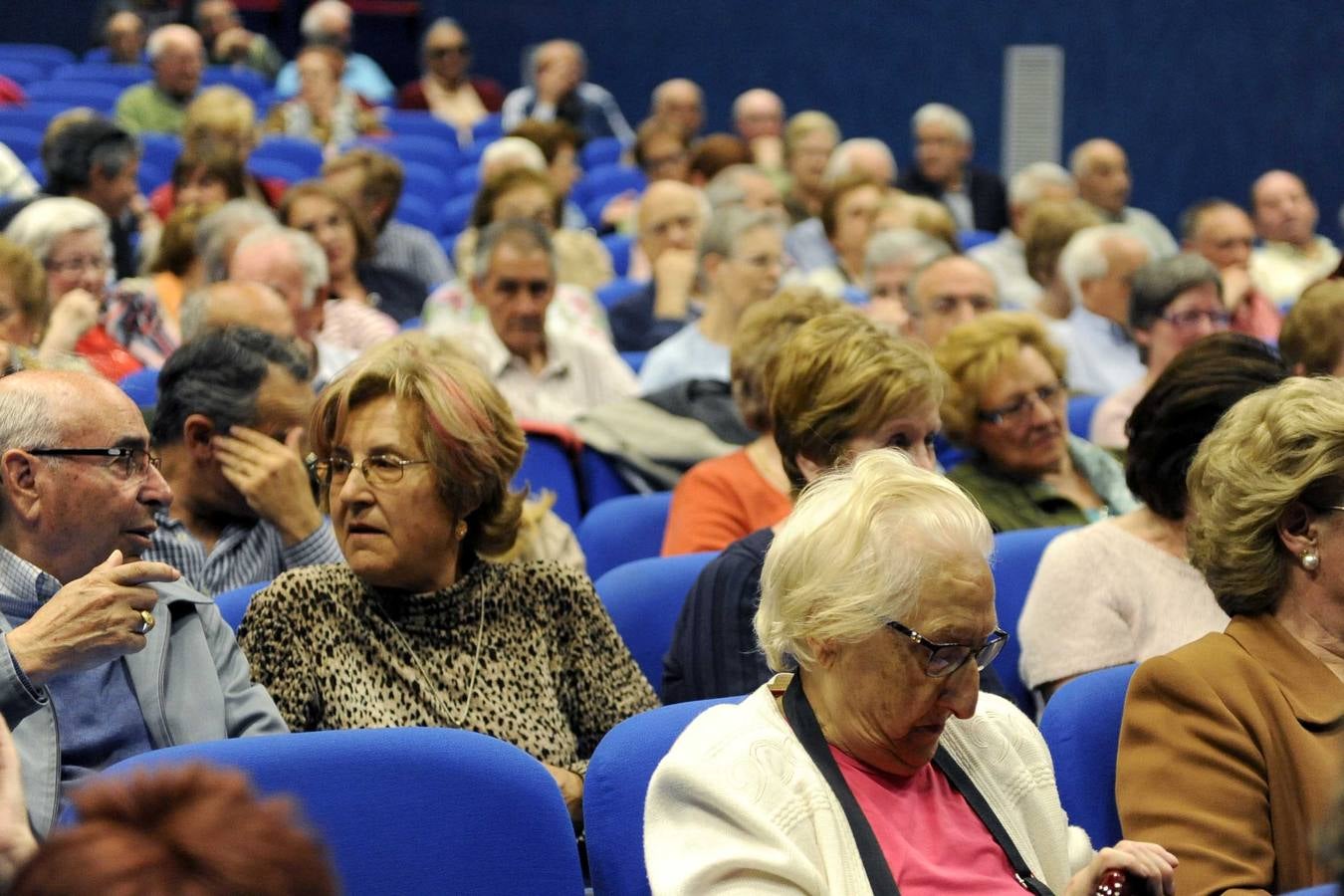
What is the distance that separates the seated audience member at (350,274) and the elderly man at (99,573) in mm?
2851

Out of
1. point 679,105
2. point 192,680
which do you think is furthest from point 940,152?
point 192,680

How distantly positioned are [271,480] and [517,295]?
205 centimetres

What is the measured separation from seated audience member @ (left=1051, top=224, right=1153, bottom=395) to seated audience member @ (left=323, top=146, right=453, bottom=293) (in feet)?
7.57

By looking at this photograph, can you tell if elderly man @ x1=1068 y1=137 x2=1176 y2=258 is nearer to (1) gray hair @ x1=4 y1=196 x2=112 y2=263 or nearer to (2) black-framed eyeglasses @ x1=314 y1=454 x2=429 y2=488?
(1) gray hair @ x1=4 y1=196 x2=112 y2=263

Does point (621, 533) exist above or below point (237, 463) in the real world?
below

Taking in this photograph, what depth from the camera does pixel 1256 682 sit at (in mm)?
2191

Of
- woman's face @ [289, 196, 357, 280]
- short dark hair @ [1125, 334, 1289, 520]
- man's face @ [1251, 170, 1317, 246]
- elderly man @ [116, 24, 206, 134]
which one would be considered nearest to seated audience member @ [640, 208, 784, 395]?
woman's face @ [289, 196, 357, 280]

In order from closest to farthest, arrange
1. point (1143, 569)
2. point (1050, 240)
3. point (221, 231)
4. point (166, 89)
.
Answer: point (1143, 569)
point (221, 231)
point (1050, 240)
point (166, 89)

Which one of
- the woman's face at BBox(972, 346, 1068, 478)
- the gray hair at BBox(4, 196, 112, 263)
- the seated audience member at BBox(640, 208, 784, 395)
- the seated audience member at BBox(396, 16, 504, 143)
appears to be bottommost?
the seated audience member at BBox(396, 16, 504, 143)

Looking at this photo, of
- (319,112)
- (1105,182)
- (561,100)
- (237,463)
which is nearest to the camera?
(237,463)

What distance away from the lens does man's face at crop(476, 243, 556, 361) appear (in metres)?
4.91

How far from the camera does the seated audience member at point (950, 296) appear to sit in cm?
499

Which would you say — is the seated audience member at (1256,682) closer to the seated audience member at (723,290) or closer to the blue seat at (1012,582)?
the blue seat at (1012,582)

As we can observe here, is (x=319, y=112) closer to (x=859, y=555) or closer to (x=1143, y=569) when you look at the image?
(x=1143, y=569)
